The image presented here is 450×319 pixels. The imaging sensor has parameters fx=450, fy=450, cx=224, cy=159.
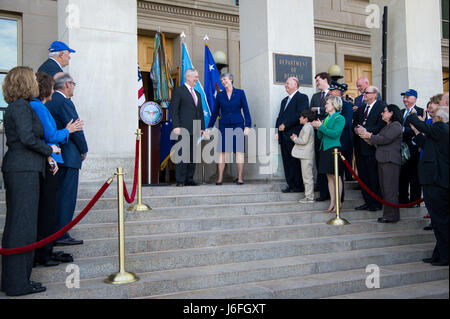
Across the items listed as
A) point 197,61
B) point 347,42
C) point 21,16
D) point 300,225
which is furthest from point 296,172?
point 347,42

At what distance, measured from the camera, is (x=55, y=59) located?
5750mm

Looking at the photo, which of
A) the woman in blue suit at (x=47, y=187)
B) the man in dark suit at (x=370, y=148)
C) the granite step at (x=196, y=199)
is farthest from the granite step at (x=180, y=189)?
the woman in blue suit at (x=47, y=187)

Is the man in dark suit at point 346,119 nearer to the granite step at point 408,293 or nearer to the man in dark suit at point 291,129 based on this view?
the man in dark suit at point 291,129

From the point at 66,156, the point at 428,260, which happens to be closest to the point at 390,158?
the point at 428,260

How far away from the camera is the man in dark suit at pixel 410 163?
733 cm

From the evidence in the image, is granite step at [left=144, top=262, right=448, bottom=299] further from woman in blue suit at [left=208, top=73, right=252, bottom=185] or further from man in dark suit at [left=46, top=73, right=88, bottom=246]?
woman in blue suit at [left=208, top=73, right=252, bottom=185]

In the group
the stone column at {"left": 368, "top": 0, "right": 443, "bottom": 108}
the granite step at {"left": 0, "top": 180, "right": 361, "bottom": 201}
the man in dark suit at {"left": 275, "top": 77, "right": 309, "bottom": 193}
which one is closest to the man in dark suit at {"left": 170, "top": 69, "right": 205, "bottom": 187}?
the granite step at {"left": 0, "top": 180, "right": 361, "bottom": 201}

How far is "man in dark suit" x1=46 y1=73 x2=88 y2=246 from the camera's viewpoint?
4.92 metres

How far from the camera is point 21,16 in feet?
32.9

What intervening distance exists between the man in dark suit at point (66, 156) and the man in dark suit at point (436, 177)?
12.8 ft

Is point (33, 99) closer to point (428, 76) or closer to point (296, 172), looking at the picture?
point (296, 172)

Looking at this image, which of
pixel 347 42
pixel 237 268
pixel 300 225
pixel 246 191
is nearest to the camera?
pixel 237 268

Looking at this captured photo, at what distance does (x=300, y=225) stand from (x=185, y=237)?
1.86m
